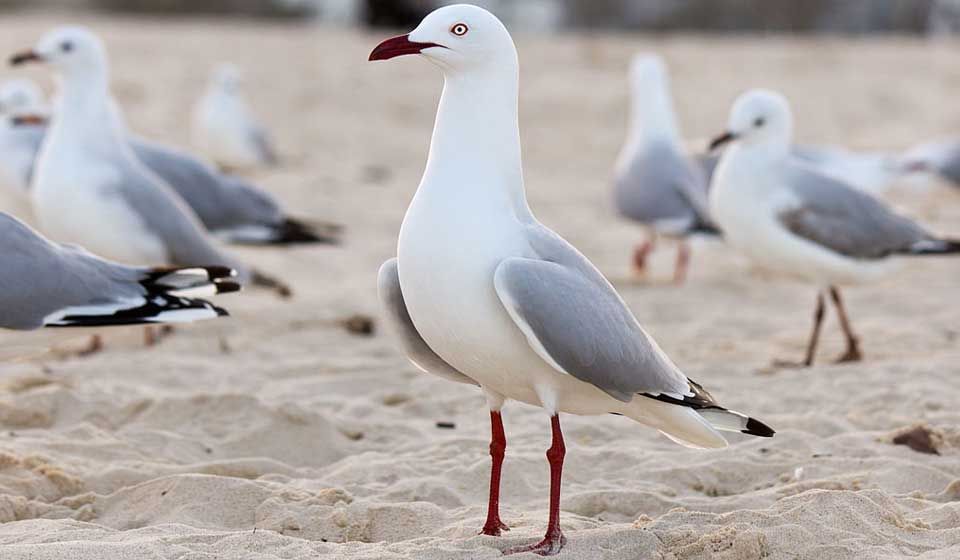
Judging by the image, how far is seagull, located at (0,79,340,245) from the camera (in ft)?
24.6

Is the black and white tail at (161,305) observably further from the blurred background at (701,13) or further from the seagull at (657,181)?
the blurred background at (701,13)

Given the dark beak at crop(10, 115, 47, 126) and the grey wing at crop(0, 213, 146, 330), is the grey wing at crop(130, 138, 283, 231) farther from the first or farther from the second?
the grey wing at crop(0, 213, 146, 330)

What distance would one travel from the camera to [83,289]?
179 inches

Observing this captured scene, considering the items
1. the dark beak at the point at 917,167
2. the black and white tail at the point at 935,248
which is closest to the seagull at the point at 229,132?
the dark beak at the point at 917,167

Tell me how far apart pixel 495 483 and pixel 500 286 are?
67 centimetres

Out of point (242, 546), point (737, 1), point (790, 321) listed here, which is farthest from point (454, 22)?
point (737, 1)

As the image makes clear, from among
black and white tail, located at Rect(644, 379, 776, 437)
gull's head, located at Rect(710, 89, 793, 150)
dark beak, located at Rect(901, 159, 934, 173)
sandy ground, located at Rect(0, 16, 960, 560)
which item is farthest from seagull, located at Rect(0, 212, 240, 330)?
dark beak, located at Rect(901, 159, 934, 173)

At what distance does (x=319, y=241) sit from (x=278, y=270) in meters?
0.87

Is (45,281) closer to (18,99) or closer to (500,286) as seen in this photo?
(500,286)

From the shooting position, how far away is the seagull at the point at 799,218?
20.4ft

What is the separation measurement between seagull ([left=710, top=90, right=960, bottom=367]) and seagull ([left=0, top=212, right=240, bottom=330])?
8.51ft

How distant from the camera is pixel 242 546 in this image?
3598 millimetres

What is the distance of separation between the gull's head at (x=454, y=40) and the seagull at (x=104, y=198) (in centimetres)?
302

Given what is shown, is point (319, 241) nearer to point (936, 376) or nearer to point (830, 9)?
point (936, 376)
